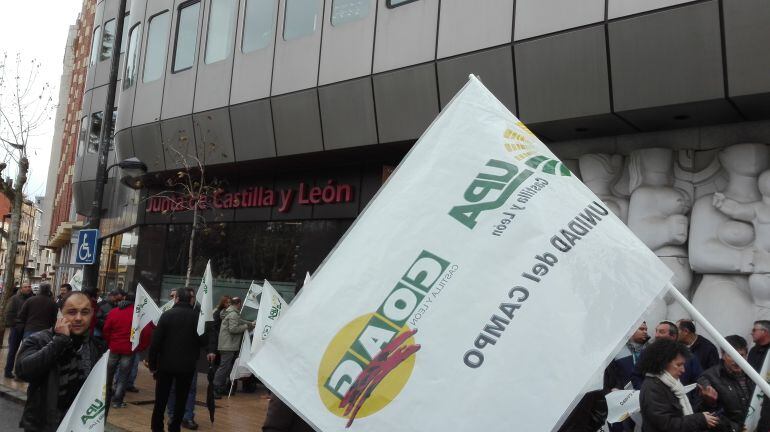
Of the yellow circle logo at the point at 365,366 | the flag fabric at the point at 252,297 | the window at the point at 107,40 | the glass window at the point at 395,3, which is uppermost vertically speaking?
the window at the point at 107,40

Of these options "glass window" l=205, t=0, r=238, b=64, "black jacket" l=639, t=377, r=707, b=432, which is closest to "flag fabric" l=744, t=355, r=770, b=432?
"black jacket" l=639, t=377, r=707, b=432

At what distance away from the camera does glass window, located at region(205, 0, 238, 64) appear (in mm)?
16672

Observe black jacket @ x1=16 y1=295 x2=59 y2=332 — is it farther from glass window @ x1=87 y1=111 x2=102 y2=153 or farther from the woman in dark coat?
glass window @ x1=87 y1=111 x2=102 y2=153

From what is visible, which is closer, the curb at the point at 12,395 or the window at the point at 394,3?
the curb at the point at 12,395

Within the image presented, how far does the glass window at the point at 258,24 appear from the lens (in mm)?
15690

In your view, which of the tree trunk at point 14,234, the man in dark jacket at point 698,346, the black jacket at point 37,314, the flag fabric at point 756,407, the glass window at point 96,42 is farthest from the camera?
the glass window at point 96,42

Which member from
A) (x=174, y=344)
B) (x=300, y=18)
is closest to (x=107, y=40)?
(x=300, y=18)

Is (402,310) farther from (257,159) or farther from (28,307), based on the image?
(257,159)

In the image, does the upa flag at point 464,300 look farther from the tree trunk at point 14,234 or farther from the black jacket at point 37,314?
the tree trunk at point 14,234

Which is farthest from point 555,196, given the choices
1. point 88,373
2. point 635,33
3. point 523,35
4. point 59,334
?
point 523,35

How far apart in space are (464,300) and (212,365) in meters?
8.06

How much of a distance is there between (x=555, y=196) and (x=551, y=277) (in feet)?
1.24

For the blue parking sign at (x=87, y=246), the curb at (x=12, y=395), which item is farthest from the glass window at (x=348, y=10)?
the curb at (x=12, y=395)

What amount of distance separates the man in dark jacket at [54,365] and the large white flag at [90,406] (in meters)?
0.06
